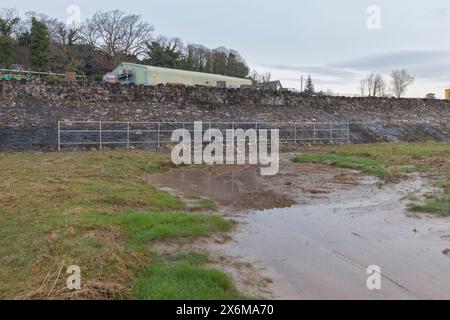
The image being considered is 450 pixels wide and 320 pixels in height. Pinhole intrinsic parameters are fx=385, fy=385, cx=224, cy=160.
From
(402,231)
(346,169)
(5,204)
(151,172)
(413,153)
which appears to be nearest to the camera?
(402,231)

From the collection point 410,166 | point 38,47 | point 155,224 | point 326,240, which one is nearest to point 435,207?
point 326,240

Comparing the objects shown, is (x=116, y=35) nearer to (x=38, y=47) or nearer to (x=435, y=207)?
(x=38, y=47)

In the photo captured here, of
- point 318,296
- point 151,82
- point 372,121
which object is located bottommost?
point 318,296

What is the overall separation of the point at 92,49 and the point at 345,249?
49.2 metres

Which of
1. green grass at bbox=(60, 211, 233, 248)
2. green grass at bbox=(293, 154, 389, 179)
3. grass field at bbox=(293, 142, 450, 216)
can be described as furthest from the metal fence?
green grass at bbox=(60, 211, 233, 248)

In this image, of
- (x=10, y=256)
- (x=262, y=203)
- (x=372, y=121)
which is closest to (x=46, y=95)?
(x=262, y=203)

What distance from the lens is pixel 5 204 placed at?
6855 mm

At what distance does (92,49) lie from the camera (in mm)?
48406

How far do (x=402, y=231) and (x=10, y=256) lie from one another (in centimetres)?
562

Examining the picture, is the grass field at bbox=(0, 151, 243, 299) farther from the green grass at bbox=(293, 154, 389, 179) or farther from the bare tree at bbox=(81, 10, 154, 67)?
the bare tree at bbox=(81, 10, 154, 67)

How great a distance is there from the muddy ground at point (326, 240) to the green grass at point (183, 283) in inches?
10.6

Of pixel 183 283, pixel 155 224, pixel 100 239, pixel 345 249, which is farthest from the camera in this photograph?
pixel 155 224

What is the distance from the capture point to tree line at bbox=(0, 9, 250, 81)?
3638cm
